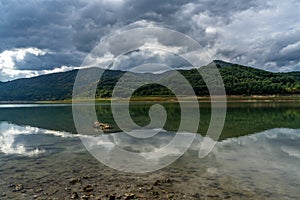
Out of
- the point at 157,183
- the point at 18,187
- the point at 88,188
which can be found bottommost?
the point at 157,183

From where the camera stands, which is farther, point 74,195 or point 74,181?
point 74,181

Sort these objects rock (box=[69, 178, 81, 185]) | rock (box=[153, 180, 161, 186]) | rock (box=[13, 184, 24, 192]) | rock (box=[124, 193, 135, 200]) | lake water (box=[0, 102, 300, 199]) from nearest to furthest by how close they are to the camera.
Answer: rock (box=[124, 193, 135, 200]) → lake water (box=[0, 102, 300, 199]) → rock (box=[13, 184, 24, 192]) → rock (box=[153, 180, 161, 186]) → rock (box=[69, 178, 81, 185])

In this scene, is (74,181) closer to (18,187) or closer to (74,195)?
(74,195)

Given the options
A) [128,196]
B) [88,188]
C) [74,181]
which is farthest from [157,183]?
[74,181]

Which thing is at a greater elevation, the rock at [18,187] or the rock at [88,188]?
the rock at [18,187]

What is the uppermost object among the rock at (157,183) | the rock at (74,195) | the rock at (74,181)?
the rock at (74,181)

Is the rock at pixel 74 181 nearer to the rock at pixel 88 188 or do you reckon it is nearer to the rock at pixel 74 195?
the rock at pixel 88 188

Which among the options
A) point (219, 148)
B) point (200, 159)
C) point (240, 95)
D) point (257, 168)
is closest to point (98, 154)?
point (200, 159)

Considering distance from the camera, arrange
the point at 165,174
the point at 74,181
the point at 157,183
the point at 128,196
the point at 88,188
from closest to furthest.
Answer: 1. the point at 128,196
2. the point at 88,188
3. the point at 157,183
4. the point at 74,181
5. the point at 165,174

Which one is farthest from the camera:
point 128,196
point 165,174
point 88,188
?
point 165,174

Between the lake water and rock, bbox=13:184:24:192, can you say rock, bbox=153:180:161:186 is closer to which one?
the lake water

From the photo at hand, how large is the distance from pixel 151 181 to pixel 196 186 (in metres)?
2.79

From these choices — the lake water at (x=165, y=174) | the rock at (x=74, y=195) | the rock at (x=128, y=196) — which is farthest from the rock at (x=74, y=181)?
the rock at (x=128, y=196)

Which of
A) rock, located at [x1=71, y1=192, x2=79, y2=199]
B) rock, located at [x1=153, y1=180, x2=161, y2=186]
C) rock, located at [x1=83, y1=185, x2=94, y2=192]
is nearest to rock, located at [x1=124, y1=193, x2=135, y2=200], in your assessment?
rock, located at [x1=83, y1=185, x2=94, y2=192]
